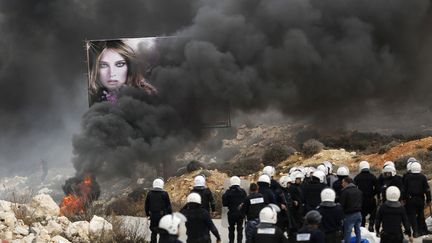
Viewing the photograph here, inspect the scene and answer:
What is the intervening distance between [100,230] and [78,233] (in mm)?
440

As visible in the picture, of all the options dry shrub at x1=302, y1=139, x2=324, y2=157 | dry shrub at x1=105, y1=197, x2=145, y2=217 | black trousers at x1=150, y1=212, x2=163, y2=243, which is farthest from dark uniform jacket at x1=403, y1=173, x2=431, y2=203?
dry shrub at x1=302, y1=139, x2=324, y2=157

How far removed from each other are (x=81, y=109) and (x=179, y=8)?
16444mm

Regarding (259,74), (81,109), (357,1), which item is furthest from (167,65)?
(81,109)

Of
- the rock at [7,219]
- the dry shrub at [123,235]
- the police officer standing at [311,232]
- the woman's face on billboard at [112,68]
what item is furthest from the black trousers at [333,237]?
the woman's face on billboard at [112,68]

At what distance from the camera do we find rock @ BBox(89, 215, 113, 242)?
37.4ft

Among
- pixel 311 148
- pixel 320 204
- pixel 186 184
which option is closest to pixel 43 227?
pixel 320 204

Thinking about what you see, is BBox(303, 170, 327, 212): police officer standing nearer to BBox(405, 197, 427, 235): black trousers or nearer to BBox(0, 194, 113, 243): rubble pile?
BBox(405, 197, 427, 235): black trousers

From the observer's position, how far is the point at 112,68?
104 ft

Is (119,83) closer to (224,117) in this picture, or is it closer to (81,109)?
(224,117)

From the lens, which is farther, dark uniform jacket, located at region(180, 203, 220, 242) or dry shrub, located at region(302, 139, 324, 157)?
dry shrub, located at region(302, 139, 324, 157)

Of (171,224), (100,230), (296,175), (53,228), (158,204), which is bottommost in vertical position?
(100,230)

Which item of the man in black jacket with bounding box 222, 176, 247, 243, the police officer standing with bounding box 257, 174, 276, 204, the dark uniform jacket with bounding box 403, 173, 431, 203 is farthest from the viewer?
the man in black jacket with bounding box 222, 176, 247, 243

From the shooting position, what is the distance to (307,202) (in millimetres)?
9906

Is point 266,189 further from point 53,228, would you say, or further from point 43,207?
point 43,207
